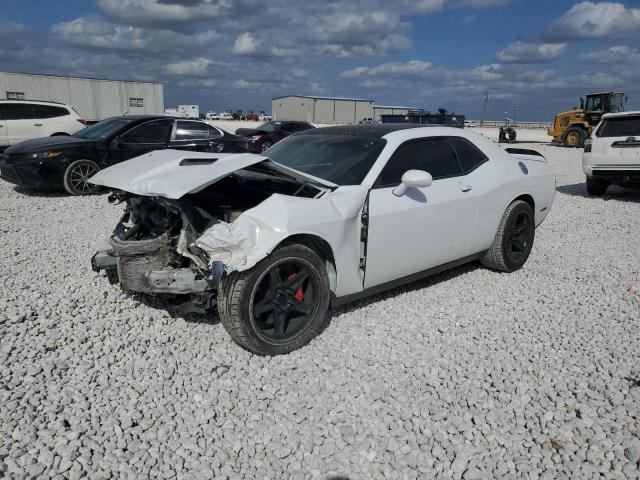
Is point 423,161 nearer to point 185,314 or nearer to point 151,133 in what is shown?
point 185,314

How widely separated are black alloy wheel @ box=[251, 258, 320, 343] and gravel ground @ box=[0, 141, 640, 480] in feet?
0.67

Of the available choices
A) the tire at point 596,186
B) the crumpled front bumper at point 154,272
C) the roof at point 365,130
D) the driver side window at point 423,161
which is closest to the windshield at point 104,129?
the roof at point 365,130

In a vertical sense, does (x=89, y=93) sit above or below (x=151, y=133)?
above

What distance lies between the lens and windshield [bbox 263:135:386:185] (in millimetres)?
3793

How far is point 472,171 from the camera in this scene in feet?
14.9

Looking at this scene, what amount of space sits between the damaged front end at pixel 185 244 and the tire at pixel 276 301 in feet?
0.58

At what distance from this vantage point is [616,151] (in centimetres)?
895

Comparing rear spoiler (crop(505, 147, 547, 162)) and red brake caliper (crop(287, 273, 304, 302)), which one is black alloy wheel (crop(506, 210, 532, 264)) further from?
red brake caliper (crop(287, 273, 304, 302))

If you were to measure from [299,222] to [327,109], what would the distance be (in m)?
73.5

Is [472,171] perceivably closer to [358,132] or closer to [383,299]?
[358,132]

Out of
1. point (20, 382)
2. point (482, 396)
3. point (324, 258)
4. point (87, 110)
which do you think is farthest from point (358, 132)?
point (87, 110)

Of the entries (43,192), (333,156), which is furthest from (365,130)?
(43,192)

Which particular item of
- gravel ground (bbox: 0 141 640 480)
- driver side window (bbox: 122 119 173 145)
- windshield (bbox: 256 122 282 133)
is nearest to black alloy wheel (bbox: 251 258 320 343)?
gravel ground (bbox: 0 141 640 480)

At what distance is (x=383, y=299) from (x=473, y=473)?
211cm
